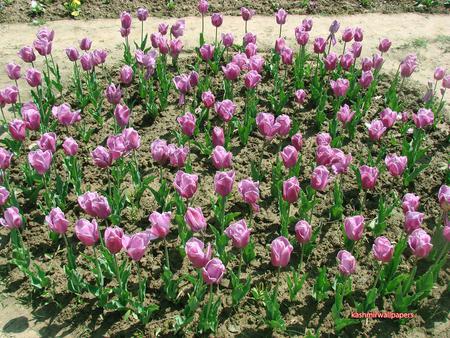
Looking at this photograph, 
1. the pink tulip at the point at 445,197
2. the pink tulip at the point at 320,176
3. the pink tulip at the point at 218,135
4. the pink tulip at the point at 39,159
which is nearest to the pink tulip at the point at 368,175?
the pink tulip at the point at 320,176

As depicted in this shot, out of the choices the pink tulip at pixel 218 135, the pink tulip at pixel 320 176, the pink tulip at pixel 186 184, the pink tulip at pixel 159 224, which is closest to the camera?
the pink tulip at pixel 159 224

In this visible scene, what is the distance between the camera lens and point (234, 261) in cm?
372

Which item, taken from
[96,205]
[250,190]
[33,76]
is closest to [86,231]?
[96,205]

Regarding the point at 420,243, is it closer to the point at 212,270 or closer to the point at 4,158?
the point at 212,270

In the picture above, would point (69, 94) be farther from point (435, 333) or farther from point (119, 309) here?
point (435, 333)

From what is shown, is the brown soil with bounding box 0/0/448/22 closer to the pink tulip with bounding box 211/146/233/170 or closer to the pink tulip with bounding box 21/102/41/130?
the pink tulip with bounding box 21/102/41/130

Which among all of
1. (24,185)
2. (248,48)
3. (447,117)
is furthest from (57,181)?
(447,117)

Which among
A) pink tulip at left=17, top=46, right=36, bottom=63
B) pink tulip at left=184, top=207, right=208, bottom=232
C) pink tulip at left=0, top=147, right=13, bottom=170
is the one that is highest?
pink tulip at left=17, top=46, right=36, bottom=63

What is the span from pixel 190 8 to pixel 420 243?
518cm

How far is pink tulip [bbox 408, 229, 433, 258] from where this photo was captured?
10.3ft

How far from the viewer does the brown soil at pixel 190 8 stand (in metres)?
7.12

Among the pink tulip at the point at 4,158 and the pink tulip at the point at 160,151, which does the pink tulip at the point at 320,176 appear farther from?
the pink tulip at the point at 4,158

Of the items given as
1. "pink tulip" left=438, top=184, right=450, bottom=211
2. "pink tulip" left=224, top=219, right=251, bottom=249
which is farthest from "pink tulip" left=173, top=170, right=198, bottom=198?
"pink tulip" left=438, top=184, right=450, bottom=211

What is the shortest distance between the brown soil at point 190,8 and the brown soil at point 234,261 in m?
2.60
